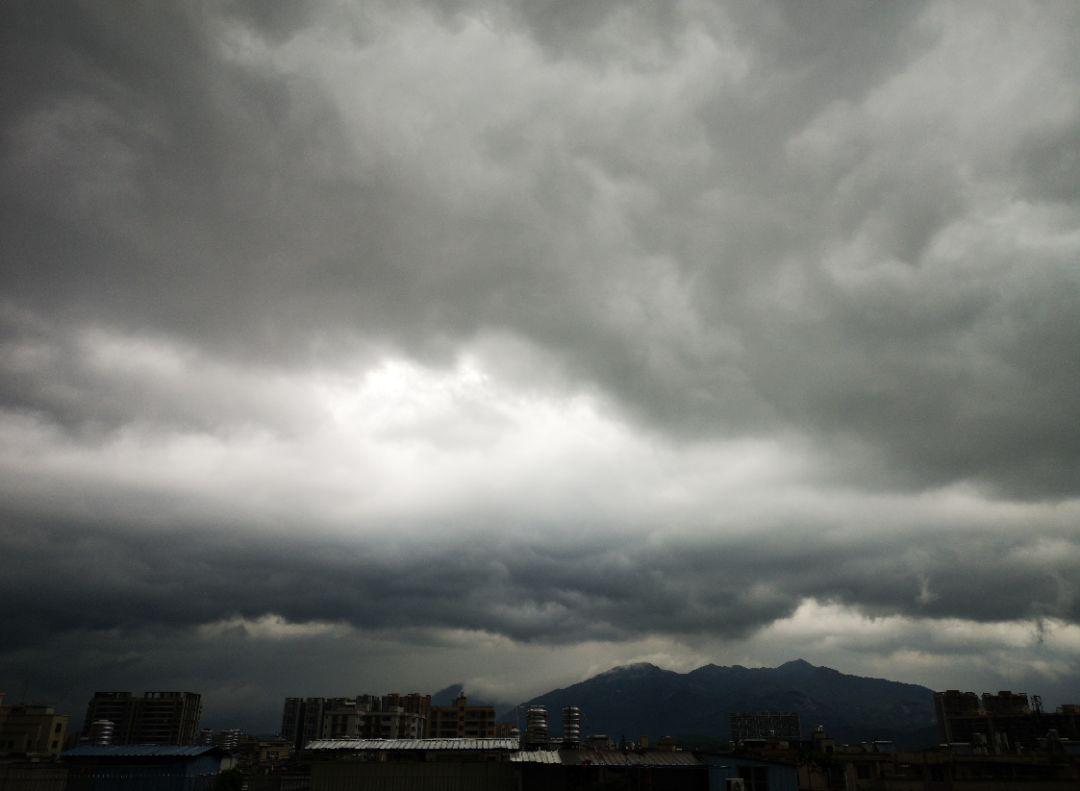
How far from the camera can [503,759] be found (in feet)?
178

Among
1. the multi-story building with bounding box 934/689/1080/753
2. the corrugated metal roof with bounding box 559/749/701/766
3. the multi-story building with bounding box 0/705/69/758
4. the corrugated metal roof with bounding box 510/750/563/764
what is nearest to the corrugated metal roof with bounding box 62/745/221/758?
the corrugated metal roof with bounding box 510/750/563/764

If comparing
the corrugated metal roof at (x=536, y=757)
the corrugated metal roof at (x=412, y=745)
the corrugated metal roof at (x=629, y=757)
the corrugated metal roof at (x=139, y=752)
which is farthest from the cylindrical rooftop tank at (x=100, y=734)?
the corrugated metal roof at (x=629, y=757)

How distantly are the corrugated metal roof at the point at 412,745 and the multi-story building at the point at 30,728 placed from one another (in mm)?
130445

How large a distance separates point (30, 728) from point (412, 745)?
14060cm

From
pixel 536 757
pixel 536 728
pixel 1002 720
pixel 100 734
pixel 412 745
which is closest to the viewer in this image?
pixel 536 757

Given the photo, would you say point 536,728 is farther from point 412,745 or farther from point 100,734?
point 100,734

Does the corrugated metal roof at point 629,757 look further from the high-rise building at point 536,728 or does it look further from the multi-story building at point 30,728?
the multi-story building at point 30,728

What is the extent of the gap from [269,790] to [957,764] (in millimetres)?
61932

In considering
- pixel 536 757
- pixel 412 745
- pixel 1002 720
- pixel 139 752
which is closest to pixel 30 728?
pixel 139 752

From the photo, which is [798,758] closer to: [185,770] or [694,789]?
[694,789]

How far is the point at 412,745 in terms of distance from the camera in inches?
2256

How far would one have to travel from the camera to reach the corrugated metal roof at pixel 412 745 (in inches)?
2183

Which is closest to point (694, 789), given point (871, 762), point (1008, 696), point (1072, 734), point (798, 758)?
point (798, 758)

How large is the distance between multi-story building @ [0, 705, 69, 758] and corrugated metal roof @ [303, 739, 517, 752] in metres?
130
